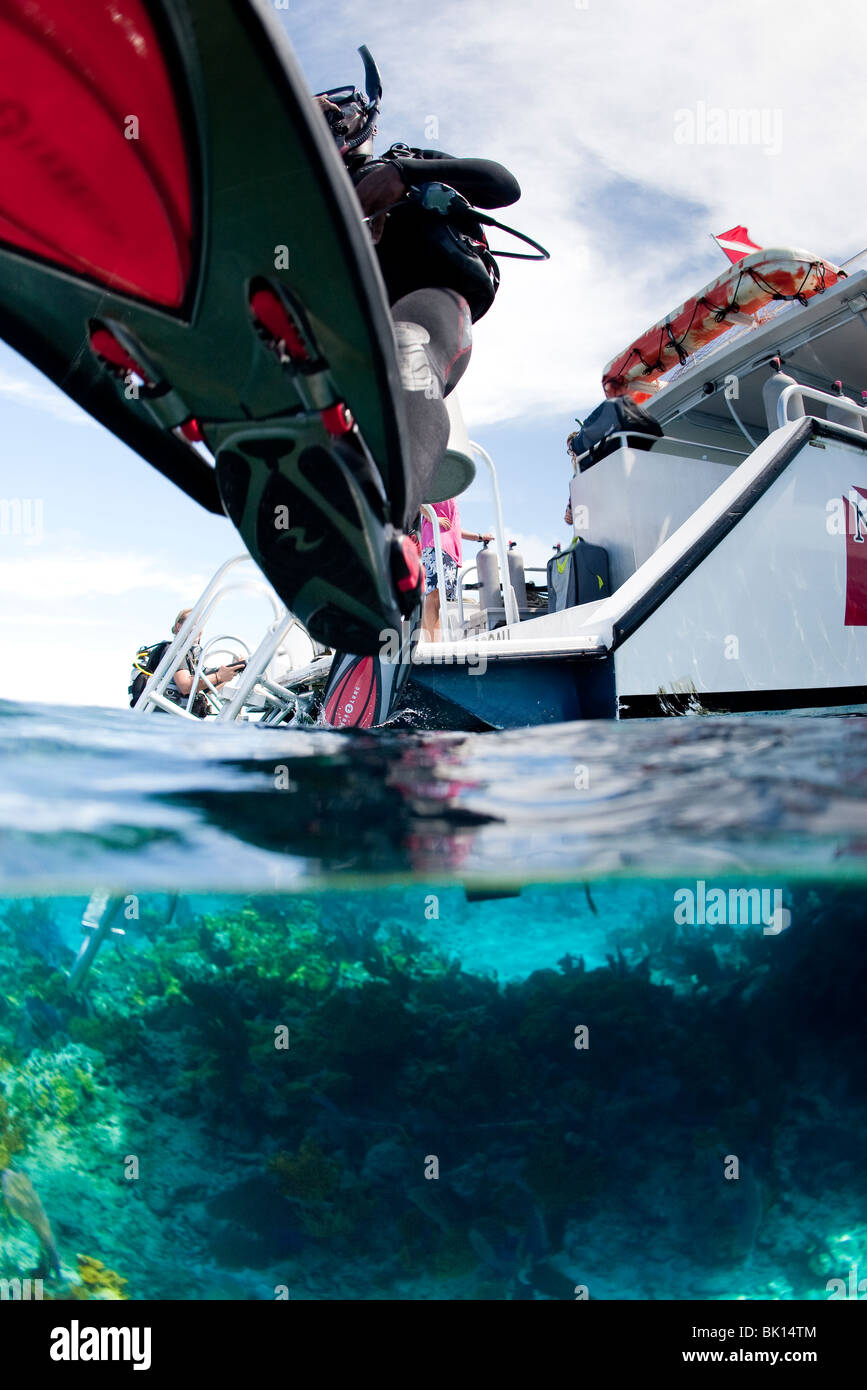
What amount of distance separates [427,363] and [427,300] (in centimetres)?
30

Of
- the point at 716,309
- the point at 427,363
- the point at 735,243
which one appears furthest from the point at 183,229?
the point at 735,243

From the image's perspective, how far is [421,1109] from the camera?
3.90 metres

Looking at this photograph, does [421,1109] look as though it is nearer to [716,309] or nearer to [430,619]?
[430,619]

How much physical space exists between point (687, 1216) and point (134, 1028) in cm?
315

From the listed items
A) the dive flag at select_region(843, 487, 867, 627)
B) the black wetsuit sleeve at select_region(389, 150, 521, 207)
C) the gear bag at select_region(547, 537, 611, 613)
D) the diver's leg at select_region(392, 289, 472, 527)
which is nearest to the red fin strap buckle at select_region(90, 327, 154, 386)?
the diver's leg at select_region(392, 289, 472, 527)

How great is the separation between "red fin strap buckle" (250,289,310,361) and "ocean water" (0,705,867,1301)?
1.34 m

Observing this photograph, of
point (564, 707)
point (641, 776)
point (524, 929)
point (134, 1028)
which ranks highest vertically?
point (564, 707)

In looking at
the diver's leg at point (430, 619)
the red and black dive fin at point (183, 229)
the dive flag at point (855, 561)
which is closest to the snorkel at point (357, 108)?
the red and black dive fin at point (183, 229)

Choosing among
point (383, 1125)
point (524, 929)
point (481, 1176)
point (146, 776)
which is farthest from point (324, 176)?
point (383, 1125)

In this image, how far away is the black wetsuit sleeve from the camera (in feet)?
5.83

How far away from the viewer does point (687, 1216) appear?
10.3 feet

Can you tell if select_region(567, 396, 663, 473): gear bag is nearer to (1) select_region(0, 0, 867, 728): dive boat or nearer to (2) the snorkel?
(1) select_region(0, 0, 867, 728): dive boat

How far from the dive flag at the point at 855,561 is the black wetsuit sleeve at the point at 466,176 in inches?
114
